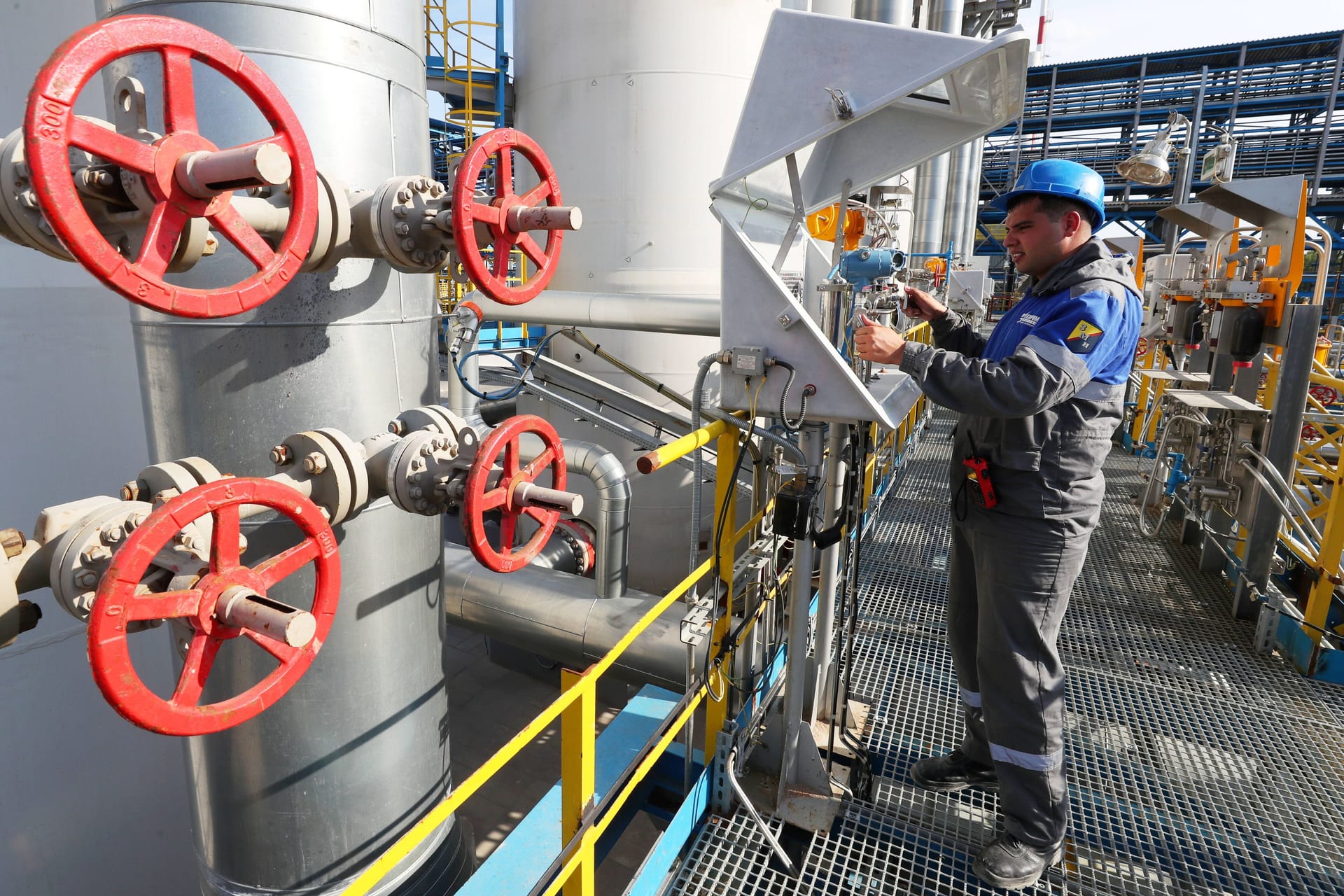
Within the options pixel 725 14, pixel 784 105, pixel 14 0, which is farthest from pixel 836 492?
pixel 725 14

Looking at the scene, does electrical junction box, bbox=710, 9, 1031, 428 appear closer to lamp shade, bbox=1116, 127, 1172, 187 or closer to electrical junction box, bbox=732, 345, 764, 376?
electrical junction box, bbox=732, 345, 764, 376

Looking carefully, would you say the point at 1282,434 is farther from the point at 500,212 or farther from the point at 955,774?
the point at 500,212

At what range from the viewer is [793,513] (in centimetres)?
210

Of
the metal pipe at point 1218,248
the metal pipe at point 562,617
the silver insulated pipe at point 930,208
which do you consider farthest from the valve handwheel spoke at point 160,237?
the silver insulated pipe at point 930,208

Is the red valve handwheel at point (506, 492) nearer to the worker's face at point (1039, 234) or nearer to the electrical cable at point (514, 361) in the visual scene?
the worker's face at point (1039, 234)

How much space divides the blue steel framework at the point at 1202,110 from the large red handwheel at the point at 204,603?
2256cm

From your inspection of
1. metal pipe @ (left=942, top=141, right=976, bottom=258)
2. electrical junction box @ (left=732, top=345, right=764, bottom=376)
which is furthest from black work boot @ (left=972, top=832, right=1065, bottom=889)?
metal pipe @ (left=942, top=141, right=976, bottom=258)

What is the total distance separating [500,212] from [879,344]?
1.03 metres

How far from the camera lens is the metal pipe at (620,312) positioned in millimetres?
4637

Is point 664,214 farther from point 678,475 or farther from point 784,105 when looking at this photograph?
point 784,105

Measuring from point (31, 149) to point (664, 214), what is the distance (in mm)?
4814

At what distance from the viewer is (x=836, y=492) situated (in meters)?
2.35

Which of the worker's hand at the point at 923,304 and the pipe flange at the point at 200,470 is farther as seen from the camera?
the worker's hand at the point at 923,304

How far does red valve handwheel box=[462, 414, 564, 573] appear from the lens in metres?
1.63
